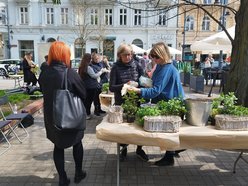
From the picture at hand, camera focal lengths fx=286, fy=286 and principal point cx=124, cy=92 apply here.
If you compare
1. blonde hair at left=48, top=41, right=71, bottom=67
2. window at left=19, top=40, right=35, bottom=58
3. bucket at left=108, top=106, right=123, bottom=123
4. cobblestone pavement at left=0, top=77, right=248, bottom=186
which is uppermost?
window at left=19, top=40, right=35, bottom=58

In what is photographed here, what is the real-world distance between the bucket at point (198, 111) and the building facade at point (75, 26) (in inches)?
1283

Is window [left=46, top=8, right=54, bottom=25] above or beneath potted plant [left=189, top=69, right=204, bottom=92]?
above

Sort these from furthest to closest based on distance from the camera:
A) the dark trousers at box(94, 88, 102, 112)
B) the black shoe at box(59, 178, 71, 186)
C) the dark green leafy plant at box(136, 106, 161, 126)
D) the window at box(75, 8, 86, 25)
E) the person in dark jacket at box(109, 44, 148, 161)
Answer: the window at box(75, 8, 86, 25) < the dark trousers at box(94, 88, 102, 112) < the person in dark jacket at box(109, 44, 148, 161) < the black shoe at box(59, 178, 71, 186) < the dark green leafy plant at box(136, 106, 161, 126)

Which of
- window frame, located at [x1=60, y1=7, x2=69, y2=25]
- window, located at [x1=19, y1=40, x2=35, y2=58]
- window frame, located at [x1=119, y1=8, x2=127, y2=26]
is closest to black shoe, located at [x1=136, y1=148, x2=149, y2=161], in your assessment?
window frame, located at [x1=119, y1=8, x2=127, y2=26]

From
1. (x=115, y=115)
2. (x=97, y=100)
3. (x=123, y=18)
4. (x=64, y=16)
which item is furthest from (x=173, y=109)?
(x=64, y=16)

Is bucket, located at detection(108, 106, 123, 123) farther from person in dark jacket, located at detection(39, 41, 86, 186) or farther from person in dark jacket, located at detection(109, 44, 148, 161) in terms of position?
person in dark jacket, located at detection(109, 44, 148, 161)

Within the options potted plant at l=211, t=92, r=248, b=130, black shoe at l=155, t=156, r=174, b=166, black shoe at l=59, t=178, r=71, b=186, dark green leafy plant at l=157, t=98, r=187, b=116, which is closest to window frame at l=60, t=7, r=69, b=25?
black shoe at l=155, t=156, r=174, b=166

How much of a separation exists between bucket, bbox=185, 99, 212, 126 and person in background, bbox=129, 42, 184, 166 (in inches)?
14.2

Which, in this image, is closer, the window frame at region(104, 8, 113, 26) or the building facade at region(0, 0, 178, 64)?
the building facade at region(0, 0, 178, 64)

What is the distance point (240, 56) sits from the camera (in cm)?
501

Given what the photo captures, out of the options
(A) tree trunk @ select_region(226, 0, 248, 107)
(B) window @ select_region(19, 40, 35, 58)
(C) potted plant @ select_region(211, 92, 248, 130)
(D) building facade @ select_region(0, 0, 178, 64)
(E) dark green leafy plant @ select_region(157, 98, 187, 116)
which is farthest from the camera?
(B) window @ select_region(19, 40, 35, 58)

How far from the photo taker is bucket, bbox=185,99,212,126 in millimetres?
2936

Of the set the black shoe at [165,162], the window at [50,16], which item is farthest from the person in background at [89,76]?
the window at [50,16]

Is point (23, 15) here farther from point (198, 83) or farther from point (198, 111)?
point (198, 111)
